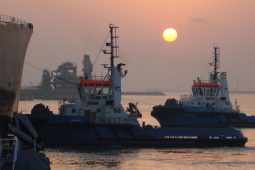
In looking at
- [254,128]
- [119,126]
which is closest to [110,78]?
[119,126]

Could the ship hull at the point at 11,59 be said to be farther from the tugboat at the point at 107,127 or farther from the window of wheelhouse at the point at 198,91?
the window of wheelhouse at the point at 198,91

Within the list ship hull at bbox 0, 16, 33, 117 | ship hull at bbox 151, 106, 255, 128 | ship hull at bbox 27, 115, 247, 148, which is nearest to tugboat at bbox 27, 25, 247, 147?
ship hull at bbox 27, 115, 247, 148

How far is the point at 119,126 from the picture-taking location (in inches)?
2199

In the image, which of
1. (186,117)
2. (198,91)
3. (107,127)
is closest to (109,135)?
(107,127)

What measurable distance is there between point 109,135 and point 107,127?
2.21ft

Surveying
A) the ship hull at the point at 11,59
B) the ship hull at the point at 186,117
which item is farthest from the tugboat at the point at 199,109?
the ship hull at the point at 11,59

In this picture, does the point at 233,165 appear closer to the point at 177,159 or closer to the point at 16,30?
the point at 177,159

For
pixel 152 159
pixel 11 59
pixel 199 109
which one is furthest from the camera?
pixel 199 109

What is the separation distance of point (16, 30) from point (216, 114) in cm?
5108

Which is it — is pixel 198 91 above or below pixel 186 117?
above

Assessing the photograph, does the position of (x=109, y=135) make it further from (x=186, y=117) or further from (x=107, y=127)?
(x=186, y=117)

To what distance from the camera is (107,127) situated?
5562 cm

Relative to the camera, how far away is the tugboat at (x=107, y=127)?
5494 centimetres

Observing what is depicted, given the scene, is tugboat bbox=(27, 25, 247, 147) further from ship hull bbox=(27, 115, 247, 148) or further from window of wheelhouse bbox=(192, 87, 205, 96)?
window of wheelhouse bbox=(192, 87, 205, 96)
